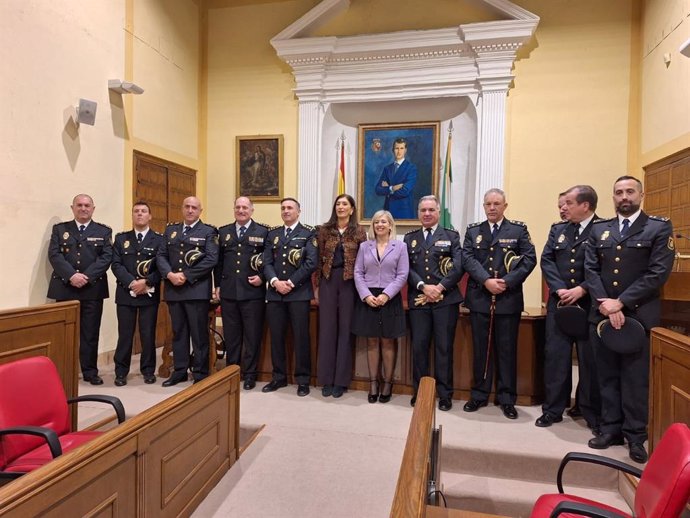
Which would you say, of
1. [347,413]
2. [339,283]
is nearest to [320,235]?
[339,283]

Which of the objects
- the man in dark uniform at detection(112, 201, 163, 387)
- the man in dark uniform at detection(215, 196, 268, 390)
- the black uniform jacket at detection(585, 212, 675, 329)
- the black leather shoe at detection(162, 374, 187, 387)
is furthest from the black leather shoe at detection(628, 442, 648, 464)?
the man in dark uniform at detection(112, 201, 163, 387)

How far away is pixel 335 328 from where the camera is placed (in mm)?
3459

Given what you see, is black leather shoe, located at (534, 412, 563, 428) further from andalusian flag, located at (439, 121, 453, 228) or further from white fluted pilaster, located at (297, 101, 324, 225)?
white fluted pilaster, located at (297, 101, 324, 225)

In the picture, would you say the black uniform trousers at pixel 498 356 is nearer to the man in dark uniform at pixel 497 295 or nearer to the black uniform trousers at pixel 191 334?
the man in dark uniform at pixel 497 295

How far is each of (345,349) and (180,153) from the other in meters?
3.93

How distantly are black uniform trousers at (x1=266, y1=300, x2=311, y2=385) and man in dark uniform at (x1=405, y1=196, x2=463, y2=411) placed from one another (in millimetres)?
832

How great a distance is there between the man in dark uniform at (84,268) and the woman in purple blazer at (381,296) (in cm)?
221

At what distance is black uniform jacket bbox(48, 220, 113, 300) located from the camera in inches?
146

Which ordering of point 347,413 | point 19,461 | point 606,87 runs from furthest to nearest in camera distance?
point 606,87 → point 347,413 → point 19,461

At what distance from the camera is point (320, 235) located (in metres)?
3.47

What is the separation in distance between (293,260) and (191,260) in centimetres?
84

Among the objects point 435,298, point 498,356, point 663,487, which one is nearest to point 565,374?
point 498,356

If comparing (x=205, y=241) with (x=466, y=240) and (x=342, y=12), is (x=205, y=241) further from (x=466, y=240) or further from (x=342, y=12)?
(x=342, y=12)

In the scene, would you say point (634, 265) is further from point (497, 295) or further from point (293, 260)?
point (293, 260)
